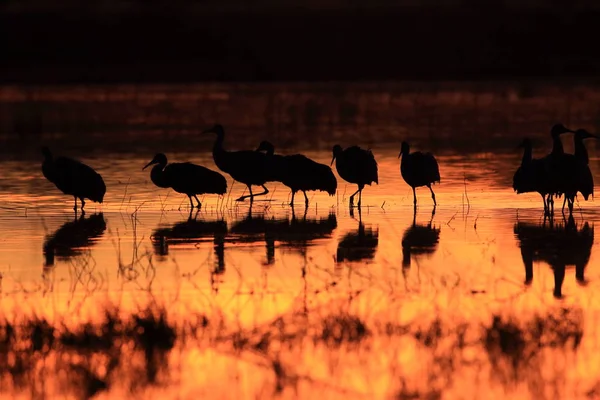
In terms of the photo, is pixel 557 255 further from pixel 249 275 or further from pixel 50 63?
pixel 50 63

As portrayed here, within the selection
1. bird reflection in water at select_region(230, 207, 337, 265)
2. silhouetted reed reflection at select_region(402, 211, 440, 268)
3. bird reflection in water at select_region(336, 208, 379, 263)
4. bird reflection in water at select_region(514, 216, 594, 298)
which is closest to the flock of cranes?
bird reflection in water at select_region(230, 207, 337, 265)

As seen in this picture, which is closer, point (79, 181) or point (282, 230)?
point (282, 230)

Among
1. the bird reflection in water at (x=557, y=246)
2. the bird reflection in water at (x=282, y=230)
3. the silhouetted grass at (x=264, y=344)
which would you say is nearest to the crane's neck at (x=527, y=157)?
the bird reflection in water at (x=557, y=246)

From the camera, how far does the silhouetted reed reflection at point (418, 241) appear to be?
15.2 metres

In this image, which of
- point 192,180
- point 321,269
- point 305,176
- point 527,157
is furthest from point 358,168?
point 321,269

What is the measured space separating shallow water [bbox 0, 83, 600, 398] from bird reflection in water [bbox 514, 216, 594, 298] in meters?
0.03

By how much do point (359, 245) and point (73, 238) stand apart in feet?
10.3

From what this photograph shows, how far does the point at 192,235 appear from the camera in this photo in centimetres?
1692

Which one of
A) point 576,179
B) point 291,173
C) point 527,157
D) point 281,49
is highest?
point 281,49

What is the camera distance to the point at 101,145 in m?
33.9

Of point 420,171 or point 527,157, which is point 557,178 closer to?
point 527,157

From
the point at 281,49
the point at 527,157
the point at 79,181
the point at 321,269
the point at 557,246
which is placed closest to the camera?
the point at 321,269

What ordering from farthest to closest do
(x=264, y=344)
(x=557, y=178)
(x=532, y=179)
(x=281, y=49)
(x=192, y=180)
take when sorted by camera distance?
(x=281, y=49) → (x=192, y=180) → (x=532, y=179) → (x=557, y=178) → (x=264, y=344)

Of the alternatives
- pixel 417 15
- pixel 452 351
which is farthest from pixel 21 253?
pixel 417 15
